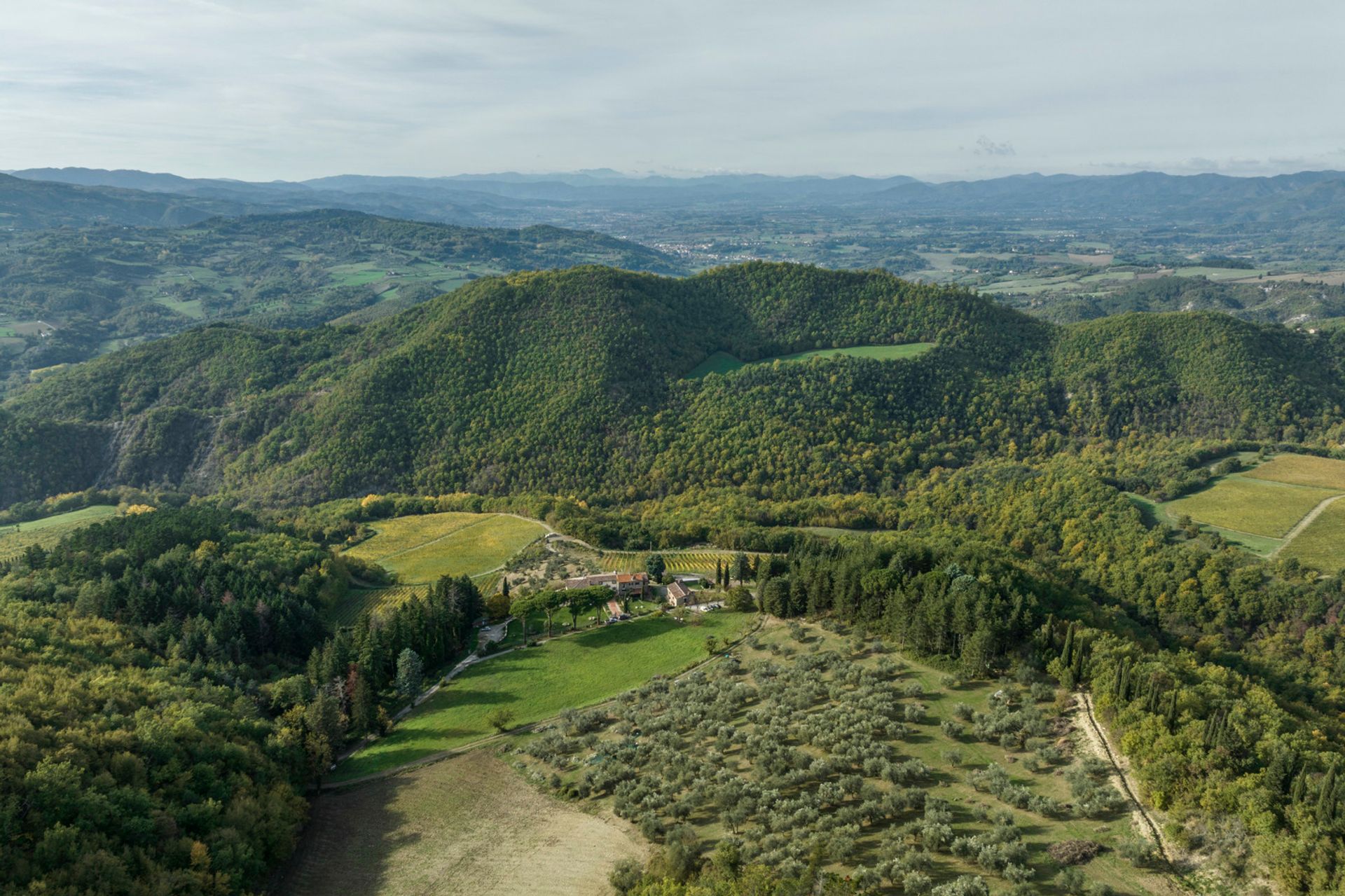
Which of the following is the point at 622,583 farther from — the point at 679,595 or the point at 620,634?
the point at 620,634

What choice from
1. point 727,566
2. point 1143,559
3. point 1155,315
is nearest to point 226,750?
point 727,566

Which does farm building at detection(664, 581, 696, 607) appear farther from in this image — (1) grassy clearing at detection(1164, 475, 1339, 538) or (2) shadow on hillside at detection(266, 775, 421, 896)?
(1) grassy clearing at detection(1164, 475, 1339, 538)

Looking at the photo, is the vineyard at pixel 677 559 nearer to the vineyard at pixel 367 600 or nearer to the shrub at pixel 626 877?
the vineyard at pixel 367 600

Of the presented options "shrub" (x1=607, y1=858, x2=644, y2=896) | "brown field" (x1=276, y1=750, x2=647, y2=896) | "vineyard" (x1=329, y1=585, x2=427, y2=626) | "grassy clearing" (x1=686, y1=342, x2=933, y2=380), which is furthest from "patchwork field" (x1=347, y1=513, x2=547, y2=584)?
"grassy clearing" (x1=686, y1=342, x2=933, y2=380)

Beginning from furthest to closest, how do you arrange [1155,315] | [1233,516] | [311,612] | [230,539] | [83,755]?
1. [1155,315]
2. [1233,516]
3. [230,539]
4. [311,612]
5. [83,755]

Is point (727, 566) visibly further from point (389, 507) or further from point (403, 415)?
point (403, 415)

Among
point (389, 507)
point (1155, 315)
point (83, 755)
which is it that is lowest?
point (389, 507)

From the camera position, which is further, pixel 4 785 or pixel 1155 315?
pixel 1155 315
